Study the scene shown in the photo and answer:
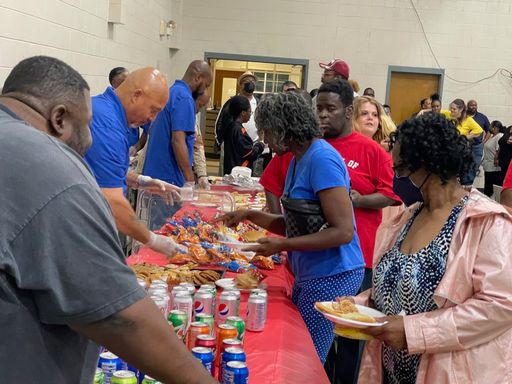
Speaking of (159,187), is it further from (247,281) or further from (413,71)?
(413,71)

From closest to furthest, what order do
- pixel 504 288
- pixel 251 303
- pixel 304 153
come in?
pixel 504 288, pixel 251 303, pixel 304 153

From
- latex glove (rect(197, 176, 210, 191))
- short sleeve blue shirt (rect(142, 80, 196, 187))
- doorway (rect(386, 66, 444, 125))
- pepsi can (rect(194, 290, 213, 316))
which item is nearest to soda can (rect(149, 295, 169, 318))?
pepsi can (rect(194, 290, 213, 316))

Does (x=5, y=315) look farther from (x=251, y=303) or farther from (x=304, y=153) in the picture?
(x=304, y=153)

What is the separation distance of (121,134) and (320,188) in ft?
3.49

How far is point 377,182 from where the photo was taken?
3.94m

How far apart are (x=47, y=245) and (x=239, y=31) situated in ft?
38.5

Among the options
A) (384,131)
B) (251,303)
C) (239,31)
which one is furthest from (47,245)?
(239,31)

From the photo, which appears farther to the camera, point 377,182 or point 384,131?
point 384,131

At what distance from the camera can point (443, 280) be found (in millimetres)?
2227

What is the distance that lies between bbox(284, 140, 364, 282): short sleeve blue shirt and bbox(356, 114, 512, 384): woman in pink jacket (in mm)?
406

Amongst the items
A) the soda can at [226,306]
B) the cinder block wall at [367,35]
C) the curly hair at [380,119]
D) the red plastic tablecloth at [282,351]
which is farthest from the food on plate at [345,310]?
the cinder block wall at [367,35]

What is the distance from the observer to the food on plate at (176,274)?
2871 millimetres

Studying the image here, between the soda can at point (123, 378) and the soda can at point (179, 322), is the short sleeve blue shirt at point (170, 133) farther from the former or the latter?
the soda can at point (123, 378)

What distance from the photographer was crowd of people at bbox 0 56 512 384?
1.11 metres
